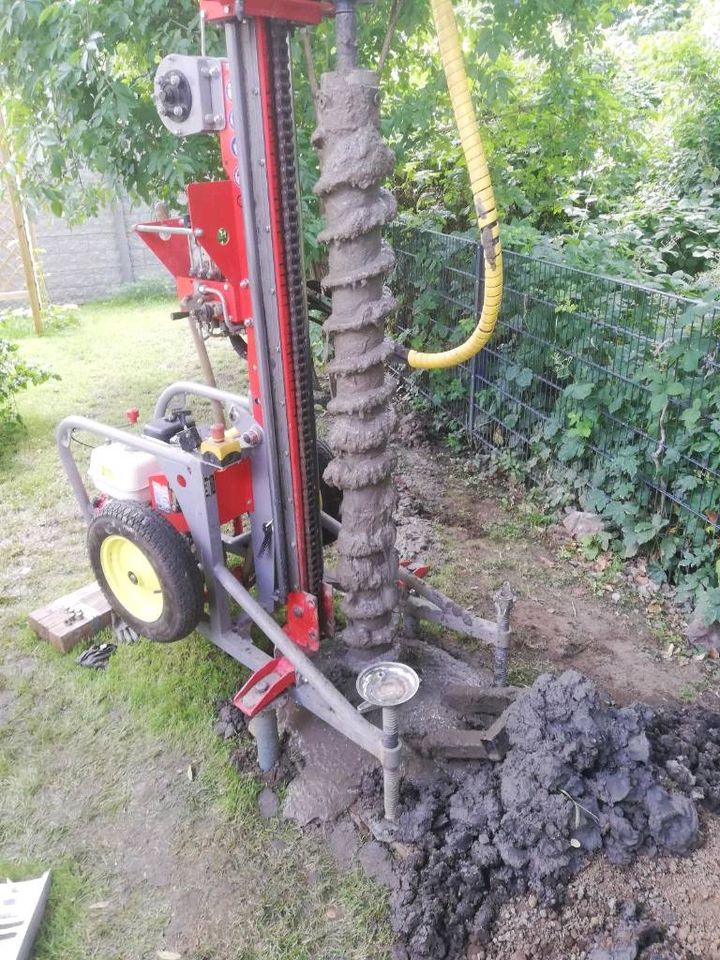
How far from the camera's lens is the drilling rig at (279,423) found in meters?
2.27

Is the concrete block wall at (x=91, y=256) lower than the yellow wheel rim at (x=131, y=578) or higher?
higher

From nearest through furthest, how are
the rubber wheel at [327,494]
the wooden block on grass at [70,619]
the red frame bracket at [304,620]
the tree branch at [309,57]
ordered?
1. the red frame bracket at [304,620]
2. the rubber wheel at [327,494]
3. the wooden block on grass at [70,619]
4. the tree branch at [309,57]

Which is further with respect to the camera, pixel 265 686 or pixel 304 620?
pixel 304 620

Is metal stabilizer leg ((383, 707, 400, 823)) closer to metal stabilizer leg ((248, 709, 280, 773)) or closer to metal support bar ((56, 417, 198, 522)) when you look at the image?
metal stabilizer leg ((248, 709, 280, 773))

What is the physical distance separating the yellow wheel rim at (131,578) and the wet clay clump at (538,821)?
4.18 feet

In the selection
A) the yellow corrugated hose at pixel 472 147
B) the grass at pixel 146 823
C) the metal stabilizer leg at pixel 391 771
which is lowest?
the grass at pixel 146 823

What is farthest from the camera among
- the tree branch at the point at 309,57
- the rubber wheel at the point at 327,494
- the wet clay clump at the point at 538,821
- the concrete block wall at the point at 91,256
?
the concrete block wall at the point at 91,256

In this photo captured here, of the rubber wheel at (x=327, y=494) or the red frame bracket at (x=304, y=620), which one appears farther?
the rubber wheel at (x=327, y=494)

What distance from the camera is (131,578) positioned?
3029mm

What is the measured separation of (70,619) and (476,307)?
3.22 meters

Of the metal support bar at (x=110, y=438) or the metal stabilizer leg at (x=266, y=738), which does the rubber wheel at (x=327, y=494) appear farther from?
the metal stabilizer leg at (x=266, y=738)

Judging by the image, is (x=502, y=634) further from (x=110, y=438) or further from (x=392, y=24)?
(x=392, y=24)

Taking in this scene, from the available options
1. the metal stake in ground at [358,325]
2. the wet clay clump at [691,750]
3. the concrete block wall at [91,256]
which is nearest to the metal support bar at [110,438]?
the metal stake in ground at [358,325]

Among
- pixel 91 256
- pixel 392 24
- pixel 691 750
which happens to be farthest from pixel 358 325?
pixel 91 256
